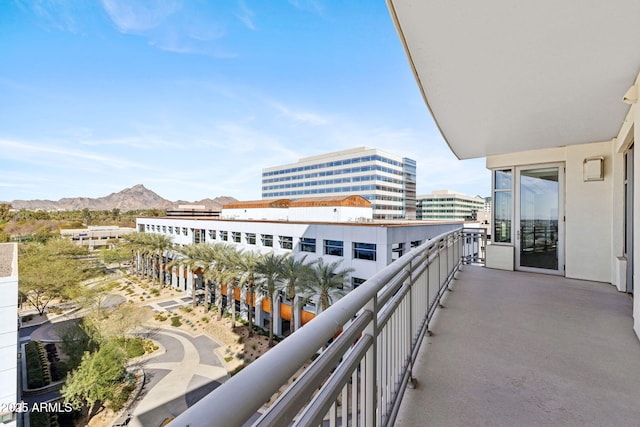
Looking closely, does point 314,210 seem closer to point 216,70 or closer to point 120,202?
point 216,70

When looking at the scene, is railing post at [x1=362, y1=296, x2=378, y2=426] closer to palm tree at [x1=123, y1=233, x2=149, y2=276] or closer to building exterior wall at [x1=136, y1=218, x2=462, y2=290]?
building exterior wall at [x1=136, y1=218, x2=462, y2=290]

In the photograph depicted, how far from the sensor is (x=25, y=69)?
1593 inches

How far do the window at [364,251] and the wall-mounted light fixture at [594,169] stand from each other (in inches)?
429

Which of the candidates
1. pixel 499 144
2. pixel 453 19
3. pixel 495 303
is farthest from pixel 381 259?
pixel 453 19

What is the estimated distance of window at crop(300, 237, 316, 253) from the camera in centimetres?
1930

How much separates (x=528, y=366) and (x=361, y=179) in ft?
200

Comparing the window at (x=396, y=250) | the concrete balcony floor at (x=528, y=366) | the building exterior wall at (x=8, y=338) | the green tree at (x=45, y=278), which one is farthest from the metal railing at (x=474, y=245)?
the green tree at (x=45, y=278)

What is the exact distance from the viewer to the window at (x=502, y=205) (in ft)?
24.3

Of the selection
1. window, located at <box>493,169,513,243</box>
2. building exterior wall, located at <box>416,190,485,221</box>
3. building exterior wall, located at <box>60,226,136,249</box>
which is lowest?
building exterior wall, located at <box>60,226,136,249</box>

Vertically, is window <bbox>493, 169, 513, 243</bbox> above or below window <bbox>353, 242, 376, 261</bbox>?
above

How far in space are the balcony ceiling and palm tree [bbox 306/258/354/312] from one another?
39.6 feet

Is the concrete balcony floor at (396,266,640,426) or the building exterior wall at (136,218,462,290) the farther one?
the building exterior wall at (136,218,462,290)

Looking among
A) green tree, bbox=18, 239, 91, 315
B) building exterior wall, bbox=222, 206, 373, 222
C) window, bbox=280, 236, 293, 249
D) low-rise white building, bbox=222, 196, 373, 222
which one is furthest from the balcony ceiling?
green tree, bbox=18, 239, 91, 315

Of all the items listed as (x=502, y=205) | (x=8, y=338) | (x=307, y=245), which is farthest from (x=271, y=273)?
(x=502, y=205)
